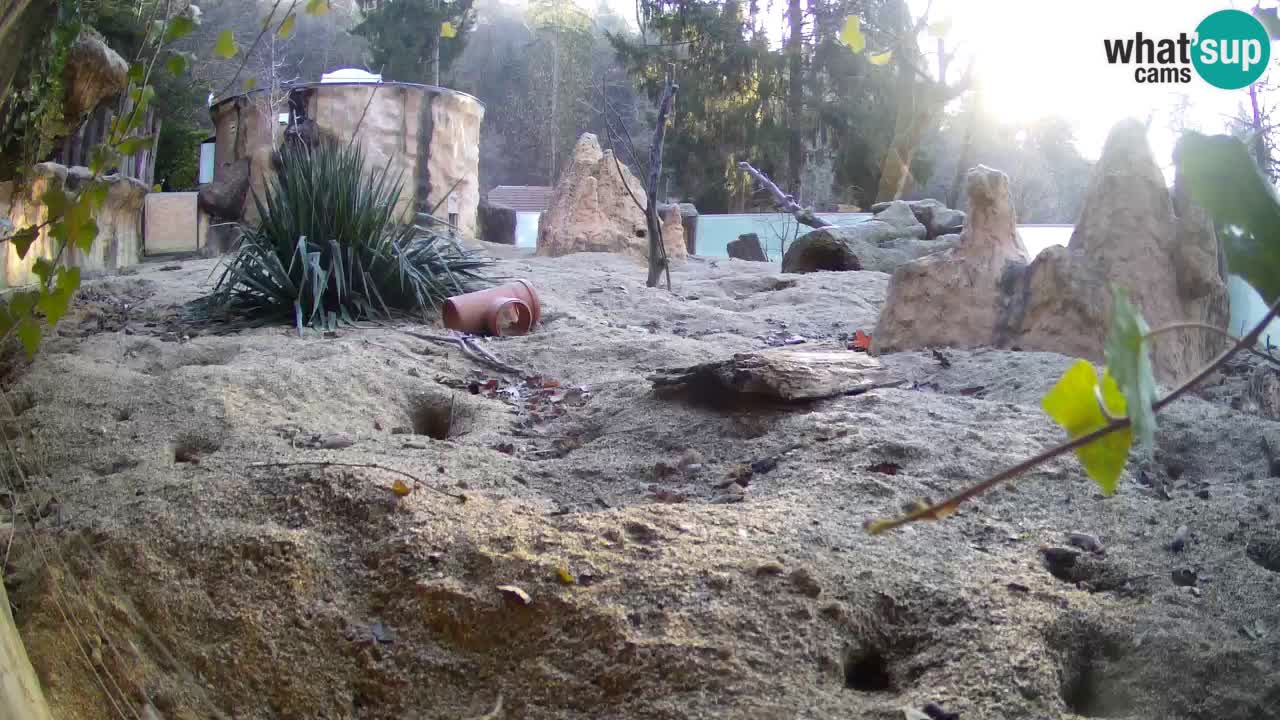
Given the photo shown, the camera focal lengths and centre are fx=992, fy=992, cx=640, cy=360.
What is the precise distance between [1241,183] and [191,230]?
12.1 metres

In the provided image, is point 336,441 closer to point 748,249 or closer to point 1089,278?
point 1089,278

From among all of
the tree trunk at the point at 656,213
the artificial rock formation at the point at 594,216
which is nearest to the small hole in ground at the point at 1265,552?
the tree trunk at the point at 656,213

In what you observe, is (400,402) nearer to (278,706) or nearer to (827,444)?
(827,444)

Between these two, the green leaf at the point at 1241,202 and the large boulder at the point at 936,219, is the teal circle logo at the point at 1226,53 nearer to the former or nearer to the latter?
the green leaf at the point at 1241,202

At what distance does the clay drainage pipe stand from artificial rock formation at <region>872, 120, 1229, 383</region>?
1730 millimetres

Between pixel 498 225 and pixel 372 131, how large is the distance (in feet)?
8.98

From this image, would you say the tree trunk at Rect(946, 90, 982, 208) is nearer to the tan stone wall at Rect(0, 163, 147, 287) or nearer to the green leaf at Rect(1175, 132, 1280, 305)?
the tan stone wall at Rect(0, 163, 147, 287)

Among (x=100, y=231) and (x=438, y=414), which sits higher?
(x=100, y=231)

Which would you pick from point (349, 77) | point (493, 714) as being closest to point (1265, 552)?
point (493, 714)

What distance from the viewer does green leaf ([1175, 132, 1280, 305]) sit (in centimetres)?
74

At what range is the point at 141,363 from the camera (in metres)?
3.46

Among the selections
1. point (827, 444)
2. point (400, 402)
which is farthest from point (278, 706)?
point (400, 402)

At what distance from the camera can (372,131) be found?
38.5ft

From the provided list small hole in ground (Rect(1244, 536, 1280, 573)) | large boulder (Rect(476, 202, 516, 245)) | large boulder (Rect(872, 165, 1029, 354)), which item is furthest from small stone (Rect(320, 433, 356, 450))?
large boulder (Rect(476, 202, 516, 245))
